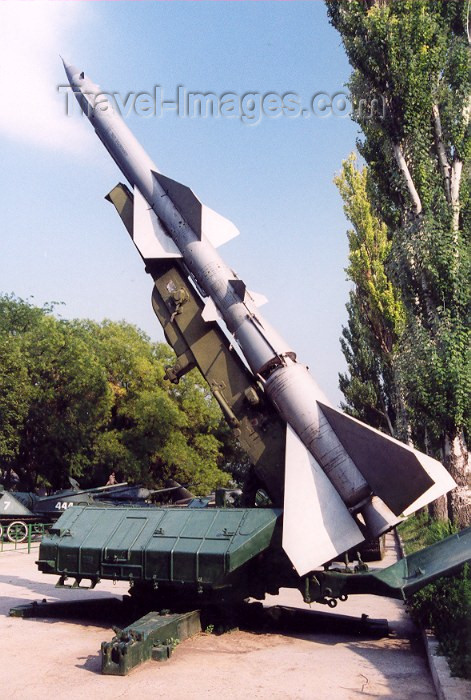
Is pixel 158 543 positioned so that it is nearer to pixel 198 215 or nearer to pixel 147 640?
pixel 147 640

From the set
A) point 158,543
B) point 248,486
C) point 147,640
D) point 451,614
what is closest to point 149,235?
point 248,486

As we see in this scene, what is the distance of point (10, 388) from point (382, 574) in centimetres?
1572

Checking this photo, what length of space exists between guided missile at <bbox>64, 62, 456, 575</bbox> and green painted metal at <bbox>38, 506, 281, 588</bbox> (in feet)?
1.43

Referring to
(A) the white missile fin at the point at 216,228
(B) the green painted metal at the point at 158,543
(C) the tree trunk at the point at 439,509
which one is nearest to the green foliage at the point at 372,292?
(C) the tree trunk at the point at 439,509

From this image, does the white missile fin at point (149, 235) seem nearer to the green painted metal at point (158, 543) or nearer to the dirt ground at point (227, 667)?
the green painted metal at point (158, 543)

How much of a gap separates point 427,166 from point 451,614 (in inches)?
274

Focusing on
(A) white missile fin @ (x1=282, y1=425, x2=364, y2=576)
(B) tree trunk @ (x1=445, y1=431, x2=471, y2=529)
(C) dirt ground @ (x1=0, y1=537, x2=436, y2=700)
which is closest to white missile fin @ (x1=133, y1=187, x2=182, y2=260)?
(A) white missile fin @ (x1=282, y1=425, x2=364, y2=576)

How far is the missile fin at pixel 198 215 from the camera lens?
7621 mm

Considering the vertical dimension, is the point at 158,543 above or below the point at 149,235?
below

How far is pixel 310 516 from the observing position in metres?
6.34

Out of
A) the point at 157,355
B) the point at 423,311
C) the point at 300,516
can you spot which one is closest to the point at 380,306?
the point at 423,311

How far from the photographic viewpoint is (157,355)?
25.5m

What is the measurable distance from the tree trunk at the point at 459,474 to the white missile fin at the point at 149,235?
468cm

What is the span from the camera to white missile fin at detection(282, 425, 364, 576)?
6.08 metres
